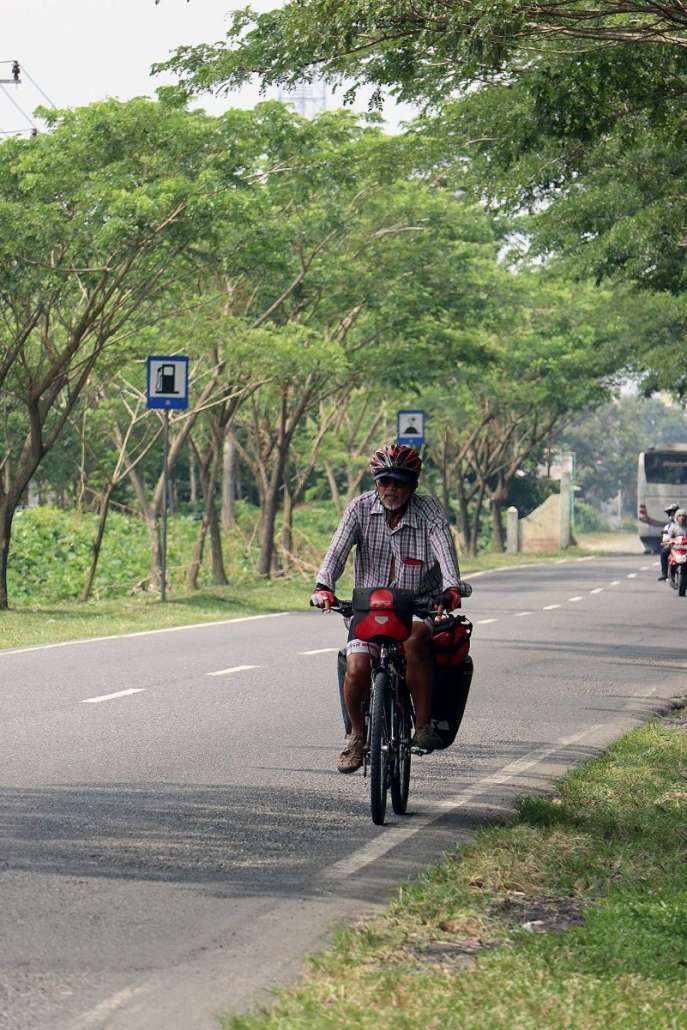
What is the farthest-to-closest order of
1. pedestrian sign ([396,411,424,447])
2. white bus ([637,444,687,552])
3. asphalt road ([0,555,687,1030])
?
white bus ([637,444,687,552])
pedestrian sign ([396,411,424,447])
asphalt road ([0,555,687,1030])

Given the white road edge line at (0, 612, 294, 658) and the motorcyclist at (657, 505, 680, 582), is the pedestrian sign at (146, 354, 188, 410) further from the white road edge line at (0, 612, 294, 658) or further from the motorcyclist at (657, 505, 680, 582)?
the motorcyclist at (657, 505, 680, 582)

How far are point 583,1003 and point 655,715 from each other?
28.8 ft

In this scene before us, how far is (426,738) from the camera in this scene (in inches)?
355

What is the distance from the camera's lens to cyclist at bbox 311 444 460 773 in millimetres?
8953

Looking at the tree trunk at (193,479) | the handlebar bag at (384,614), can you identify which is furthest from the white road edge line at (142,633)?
the tree trunk at (193,479)

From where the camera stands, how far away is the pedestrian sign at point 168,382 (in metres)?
26.0

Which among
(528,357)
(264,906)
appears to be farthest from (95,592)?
(264,906)

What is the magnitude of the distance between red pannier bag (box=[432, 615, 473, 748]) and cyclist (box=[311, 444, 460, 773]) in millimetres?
99

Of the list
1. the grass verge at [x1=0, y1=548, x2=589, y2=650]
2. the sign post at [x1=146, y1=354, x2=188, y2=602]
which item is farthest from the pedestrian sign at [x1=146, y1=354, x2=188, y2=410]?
the grass verge at [x1=0, y1=548, x2=589, y2=650]

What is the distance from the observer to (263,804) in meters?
9.34

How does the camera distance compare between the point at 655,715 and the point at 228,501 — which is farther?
the point at 228,501

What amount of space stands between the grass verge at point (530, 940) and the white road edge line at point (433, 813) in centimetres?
38

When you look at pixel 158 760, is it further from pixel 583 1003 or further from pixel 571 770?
pixel 583 1003

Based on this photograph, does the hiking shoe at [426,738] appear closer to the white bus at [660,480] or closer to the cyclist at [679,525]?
the cyclist at [679,525]
